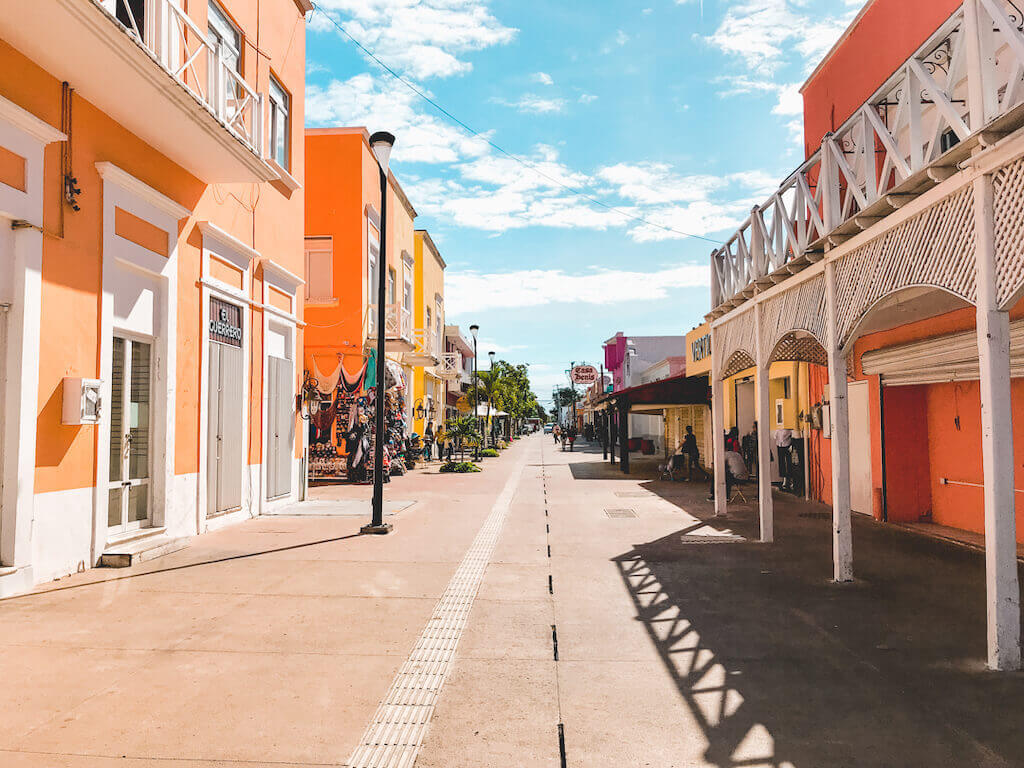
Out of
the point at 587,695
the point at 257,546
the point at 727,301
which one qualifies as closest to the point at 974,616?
the point at 587,695

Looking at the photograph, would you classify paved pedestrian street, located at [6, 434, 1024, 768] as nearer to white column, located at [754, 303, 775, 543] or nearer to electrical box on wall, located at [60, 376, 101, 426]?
white column, located at [754, 303, 775, 543]

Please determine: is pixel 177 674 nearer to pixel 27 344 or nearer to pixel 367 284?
pixel 27 344

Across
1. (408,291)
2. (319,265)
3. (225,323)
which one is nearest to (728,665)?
(225,323)

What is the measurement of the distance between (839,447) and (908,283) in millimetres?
2064

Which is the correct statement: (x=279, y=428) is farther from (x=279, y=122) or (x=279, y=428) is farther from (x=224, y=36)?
(x=224, y=36)

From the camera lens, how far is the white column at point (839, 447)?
683 cm

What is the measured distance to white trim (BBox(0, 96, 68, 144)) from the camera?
234 inches

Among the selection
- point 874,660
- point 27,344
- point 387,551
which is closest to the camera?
point 874,660

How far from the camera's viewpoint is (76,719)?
3617 mm

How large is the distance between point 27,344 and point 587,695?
5.82m

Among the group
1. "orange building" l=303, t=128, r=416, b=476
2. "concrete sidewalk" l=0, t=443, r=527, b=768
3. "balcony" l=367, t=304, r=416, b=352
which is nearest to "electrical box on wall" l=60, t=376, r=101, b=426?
"concrete sidewalk" l=0, t=443, r=527, b=768

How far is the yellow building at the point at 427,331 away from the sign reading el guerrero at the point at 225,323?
1340 cm

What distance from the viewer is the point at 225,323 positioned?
10305 mm

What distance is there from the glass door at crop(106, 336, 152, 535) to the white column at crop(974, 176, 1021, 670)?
26.9ft
